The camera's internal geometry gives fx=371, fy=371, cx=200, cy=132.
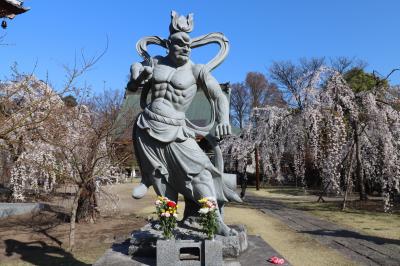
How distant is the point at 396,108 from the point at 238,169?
12.1 m

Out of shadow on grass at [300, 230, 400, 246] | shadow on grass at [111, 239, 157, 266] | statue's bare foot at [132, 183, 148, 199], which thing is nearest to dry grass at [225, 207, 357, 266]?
shadow on grass at [300, 230, 400, 246]

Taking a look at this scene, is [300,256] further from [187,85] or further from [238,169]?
[238,169]

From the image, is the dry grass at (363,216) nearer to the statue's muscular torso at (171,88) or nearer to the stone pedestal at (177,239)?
the stone pedestal at (177,239)

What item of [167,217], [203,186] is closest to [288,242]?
[203,186]

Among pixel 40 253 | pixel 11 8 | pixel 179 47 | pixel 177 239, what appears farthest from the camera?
pixel 11 8

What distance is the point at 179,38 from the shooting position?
4.48 m

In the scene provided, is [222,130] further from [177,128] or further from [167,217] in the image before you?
[167,217]

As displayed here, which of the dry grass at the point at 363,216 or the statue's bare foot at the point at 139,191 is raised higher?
the statue's bare foot at the point at 139,191

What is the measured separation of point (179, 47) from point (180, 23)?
29 centimetres

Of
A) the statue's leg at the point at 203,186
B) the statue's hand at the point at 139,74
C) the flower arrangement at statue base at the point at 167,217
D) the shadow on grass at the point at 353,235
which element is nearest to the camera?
the flower arrangement at statue base at the point at 167,217

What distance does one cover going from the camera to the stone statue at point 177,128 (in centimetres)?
432

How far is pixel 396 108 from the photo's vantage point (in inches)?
593

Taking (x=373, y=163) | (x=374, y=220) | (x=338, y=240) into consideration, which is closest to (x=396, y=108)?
(x=373, y=163)

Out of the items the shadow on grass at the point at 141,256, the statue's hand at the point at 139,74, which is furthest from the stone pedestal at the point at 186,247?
the statue's hand at the point at 139,74
